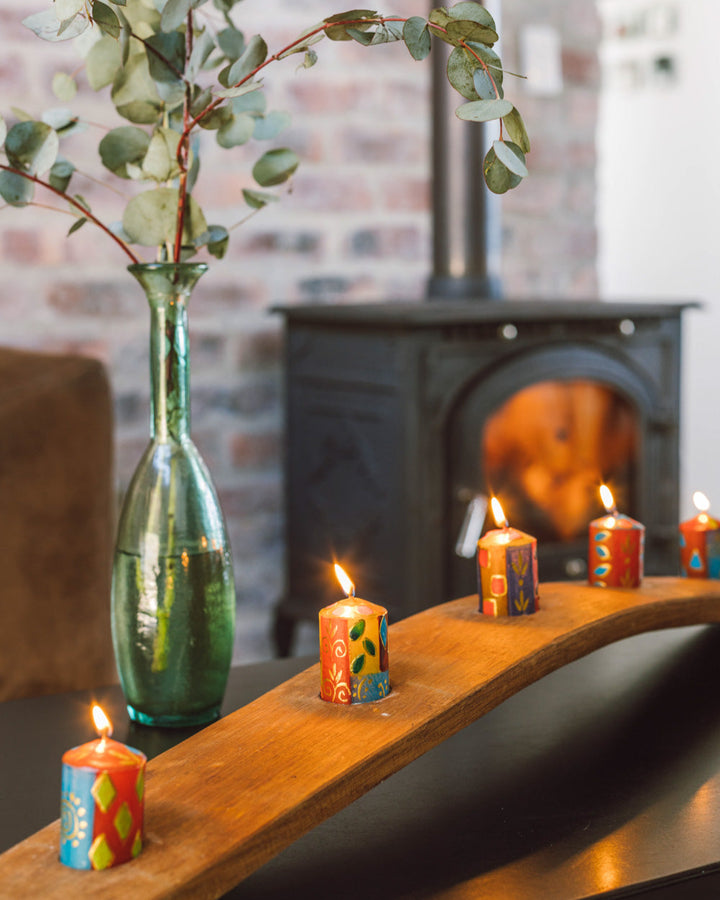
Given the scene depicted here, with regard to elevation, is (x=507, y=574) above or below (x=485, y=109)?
below

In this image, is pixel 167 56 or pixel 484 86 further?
pixel 167 56

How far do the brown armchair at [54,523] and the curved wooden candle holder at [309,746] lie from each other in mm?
502

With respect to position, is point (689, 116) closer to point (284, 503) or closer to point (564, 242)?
point (564, 242)

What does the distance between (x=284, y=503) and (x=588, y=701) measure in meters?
1.43

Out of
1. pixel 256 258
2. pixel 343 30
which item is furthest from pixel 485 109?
pixel 256 258

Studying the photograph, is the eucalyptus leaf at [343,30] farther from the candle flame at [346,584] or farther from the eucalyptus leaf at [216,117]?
the candle flame at [346,584]

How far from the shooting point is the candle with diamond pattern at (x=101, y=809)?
615 millimetres

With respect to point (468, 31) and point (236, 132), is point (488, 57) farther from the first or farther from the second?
point (236, 132)

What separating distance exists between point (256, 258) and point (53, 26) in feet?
4.92

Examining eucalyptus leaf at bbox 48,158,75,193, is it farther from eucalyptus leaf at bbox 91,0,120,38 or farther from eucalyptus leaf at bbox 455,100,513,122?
eucalyptus leaf at bbox 455,100,513,122

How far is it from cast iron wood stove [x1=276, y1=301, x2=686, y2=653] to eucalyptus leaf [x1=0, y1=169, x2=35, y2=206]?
3.68 feet

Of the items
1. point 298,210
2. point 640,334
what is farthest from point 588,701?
point 298,210

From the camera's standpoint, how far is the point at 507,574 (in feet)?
3.10

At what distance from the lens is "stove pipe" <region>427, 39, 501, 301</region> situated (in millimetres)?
2338
